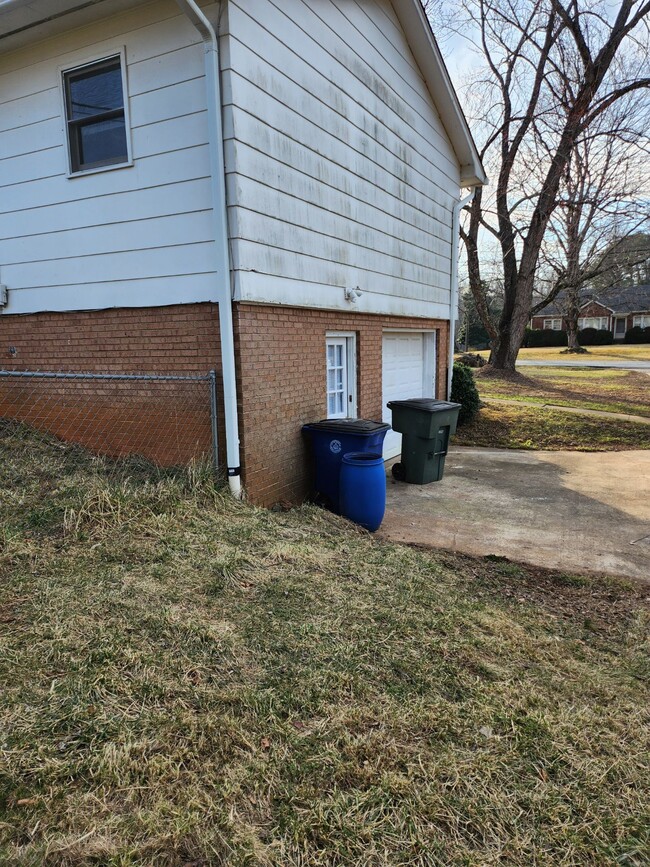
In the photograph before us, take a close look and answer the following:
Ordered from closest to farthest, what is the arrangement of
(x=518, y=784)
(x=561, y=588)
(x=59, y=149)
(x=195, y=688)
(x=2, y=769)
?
(x=2, y=769), (x=518, y=784), (x=195, y=688), (x=561, y=588), (x=59, y=149)

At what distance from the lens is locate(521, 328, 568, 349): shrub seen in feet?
180

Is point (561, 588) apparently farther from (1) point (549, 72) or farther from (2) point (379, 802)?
(1) point (549, 72)

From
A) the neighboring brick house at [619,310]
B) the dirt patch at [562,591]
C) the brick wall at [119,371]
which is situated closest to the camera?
the dirt patch at [562,591]

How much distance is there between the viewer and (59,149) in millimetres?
6227

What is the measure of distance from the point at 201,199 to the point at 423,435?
441 cm

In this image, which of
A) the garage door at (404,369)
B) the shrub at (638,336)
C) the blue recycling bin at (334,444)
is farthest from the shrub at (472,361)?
the shrub at (638,336)

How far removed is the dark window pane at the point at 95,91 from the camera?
233 inches

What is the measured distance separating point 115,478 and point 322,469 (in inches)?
92.0

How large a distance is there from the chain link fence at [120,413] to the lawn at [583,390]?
494 inches

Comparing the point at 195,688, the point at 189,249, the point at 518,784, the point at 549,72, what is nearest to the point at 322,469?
the point at 189,249

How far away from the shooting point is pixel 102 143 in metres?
6.09

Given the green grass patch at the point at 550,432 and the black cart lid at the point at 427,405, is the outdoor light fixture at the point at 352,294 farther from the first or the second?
the green grass patch at the point at 550,432

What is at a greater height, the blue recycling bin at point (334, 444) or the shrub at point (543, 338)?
the shrub at point (543, 338)

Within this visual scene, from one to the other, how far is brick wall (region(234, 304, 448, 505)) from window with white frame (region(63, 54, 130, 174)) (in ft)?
7.41
